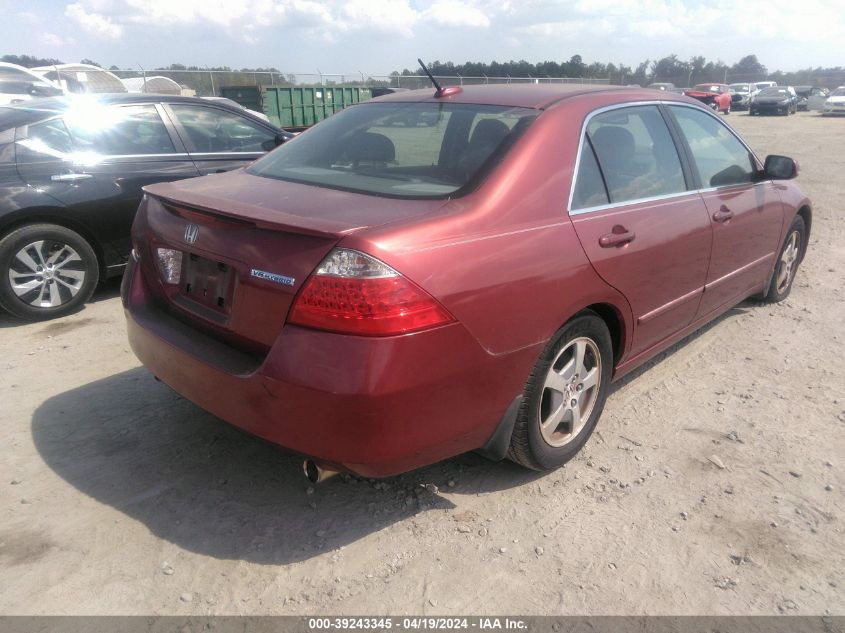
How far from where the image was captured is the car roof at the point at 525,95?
125 inches

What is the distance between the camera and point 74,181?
16.9ft

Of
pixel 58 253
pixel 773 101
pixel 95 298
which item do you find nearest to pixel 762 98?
pixel 773 101

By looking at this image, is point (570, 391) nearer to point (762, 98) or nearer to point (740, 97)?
point (762, 98)

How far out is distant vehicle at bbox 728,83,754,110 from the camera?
42.4 m

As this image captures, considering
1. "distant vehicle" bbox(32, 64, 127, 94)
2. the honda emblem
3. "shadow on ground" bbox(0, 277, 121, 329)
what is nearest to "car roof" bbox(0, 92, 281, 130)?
"shadow on ground" bbox(0, 277, 121, 329)

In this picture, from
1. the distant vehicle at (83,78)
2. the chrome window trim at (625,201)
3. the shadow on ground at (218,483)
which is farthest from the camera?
the distant vehicle at (83,78)

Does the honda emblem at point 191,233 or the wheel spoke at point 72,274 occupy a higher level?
the honda emblem at point 191,233

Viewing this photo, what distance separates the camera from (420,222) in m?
2.39

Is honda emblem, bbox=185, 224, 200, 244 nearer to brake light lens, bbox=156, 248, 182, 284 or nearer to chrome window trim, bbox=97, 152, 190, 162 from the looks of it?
brake light lens, bbox=156, 248, 182, 284

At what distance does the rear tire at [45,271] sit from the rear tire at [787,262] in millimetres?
5355

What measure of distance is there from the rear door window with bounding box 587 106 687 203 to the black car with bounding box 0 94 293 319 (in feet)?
12.4

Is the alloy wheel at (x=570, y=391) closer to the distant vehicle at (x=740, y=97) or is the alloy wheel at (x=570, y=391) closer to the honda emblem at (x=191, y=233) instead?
the honda emblem at (x=191, y=233)

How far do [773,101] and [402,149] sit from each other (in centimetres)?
3737

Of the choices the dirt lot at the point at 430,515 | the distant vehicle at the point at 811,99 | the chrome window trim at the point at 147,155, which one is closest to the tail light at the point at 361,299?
the dirt lot at the point at 430,515
